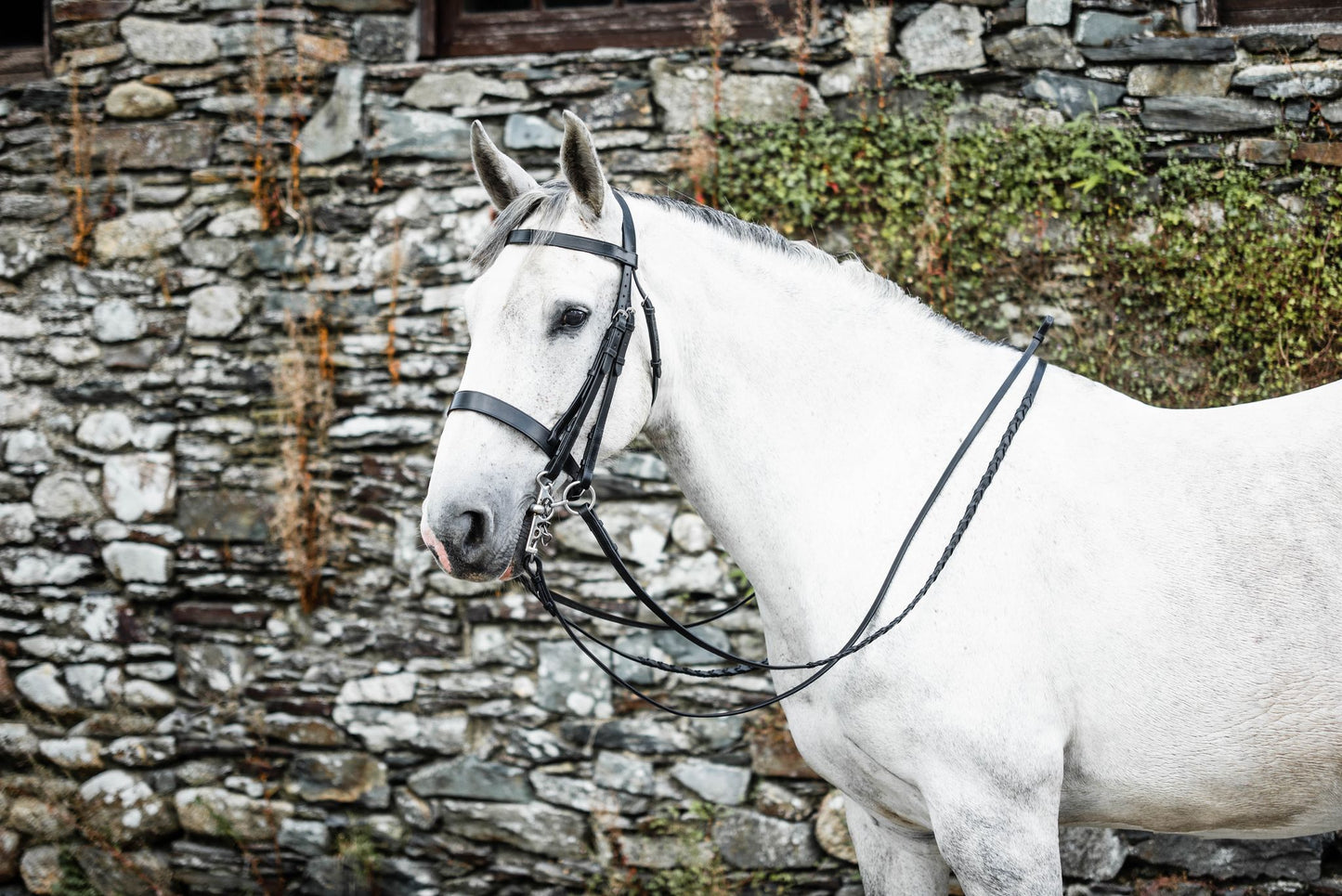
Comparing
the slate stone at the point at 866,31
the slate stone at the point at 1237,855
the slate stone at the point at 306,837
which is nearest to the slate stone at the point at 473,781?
the slate stone at the point at 306,837

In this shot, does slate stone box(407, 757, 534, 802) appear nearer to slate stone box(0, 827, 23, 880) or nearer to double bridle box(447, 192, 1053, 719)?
slate stone box(0, 827, 23, 880)

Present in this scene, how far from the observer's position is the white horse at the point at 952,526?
2.00m

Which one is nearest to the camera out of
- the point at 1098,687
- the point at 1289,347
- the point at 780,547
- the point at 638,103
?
the point at 1098,687

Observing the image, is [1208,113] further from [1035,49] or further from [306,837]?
[306,837]

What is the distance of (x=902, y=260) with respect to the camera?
401 cm

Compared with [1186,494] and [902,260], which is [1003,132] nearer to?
[902,260]

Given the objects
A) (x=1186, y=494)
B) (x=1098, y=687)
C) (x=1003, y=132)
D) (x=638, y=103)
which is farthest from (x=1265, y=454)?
(x=638, y=103)

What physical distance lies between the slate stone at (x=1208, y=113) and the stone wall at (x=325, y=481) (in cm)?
9

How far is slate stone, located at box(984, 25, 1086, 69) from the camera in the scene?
A: 3.97m

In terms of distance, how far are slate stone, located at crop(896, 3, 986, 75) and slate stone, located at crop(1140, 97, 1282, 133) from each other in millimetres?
782

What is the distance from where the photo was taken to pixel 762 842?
4008 mm

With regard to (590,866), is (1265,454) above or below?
above

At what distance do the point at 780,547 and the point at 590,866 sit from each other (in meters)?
2.62

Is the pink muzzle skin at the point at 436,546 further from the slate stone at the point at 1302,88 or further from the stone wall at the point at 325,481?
the slate stone at the point at 1302,88
